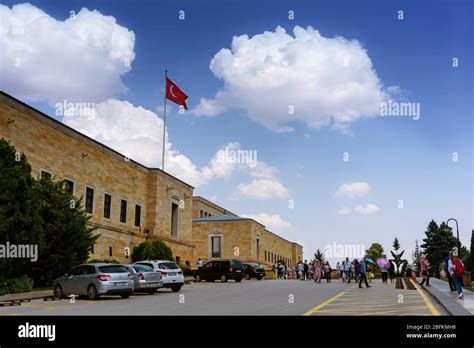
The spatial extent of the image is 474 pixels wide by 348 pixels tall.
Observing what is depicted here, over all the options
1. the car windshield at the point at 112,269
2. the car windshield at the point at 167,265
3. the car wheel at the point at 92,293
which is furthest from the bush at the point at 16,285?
the car windshield at the point at 167,265

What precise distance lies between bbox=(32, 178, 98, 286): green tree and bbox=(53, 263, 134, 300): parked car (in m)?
4.99

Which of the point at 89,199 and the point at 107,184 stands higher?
the point at 107,184

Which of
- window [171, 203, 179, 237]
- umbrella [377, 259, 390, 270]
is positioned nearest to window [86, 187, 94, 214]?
window [171, 203, 179, 237]

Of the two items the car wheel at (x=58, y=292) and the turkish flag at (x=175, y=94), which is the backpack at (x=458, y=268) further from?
the turkish flag at (x=175, y=94)

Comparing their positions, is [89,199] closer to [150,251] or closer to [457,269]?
[150,251]

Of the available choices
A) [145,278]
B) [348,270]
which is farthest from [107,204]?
[348,270]

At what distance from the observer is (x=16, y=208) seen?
884 inches

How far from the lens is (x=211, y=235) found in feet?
212

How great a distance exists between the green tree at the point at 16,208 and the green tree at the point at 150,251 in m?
16.0

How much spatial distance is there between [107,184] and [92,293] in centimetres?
1920

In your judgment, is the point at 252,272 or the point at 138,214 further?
the point at 138,214

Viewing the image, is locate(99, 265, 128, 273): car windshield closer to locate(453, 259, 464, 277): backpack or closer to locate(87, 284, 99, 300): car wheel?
locate(87, 284, 99, 300): car wheel
